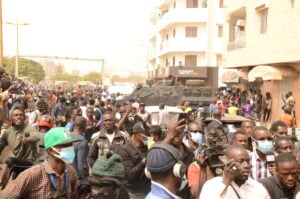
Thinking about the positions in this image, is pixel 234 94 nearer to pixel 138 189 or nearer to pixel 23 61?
pixel 138 189

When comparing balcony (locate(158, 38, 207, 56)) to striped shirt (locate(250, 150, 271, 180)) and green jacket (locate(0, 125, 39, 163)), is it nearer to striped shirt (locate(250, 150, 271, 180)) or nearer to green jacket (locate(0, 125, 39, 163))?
green jacket (locate(0, 125, 39, 163))

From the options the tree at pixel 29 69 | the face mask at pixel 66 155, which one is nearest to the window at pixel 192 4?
the face mask at pixel 66 155

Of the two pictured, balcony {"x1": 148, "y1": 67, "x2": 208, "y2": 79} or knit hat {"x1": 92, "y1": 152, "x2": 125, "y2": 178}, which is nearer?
knit hat {"x1": 92, "y1": 152, "x2": 125, "y2": 178}

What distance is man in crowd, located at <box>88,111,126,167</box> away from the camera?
589 cm

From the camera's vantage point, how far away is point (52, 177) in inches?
137

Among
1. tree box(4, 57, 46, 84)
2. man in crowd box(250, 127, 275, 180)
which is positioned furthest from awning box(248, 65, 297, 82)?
tree box(4, 57, 46, 84)

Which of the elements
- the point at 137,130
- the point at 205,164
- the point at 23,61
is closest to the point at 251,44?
the point at 137,130

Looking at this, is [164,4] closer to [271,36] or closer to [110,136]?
[271,36]

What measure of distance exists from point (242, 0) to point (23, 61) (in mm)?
76472

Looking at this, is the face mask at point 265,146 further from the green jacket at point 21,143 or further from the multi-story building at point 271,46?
the multi-story building at point 271,46

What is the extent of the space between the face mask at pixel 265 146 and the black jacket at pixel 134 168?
1.44m

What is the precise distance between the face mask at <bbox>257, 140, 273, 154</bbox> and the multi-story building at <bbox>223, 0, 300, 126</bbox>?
1307 centimetres

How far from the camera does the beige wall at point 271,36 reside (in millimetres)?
17734

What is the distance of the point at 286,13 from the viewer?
Answer: 60.0 feet
